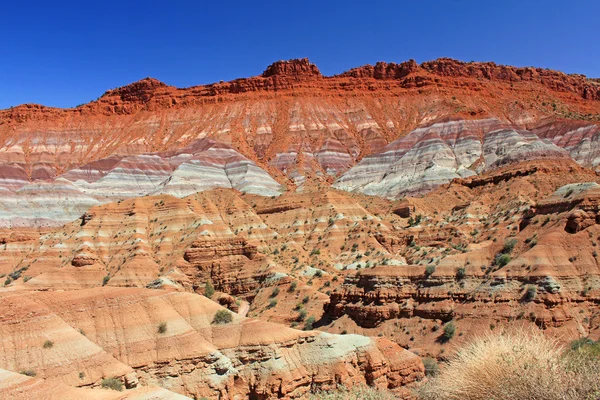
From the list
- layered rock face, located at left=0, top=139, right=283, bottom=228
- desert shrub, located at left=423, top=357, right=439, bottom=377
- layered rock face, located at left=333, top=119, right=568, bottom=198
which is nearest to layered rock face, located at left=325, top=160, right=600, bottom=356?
desert shrub, located at left=423, top=357, right=439, bottom=377

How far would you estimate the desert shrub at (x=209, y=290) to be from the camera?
52.9 m

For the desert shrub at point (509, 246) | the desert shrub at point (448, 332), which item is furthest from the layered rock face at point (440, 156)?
the desert shrub at point (448, 332)

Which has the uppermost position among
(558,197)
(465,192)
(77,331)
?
(465,192)

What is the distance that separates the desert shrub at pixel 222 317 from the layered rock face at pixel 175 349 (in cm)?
36

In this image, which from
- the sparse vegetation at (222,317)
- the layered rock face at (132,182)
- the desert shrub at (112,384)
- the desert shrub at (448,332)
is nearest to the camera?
the desert shrub at (112,384)

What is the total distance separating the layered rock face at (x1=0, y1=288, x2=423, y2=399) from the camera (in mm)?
23859

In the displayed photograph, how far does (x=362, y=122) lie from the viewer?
5428 inches

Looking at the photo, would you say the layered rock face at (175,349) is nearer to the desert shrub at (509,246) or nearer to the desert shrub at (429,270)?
the desert shrub at (429,270)

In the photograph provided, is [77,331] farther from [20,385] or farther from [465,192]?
[465,192]

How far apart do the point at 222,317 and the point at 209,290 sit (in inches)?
994

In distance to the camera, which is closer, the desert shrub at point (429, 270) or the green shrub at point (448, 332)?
the green shrub at point (448, 332)

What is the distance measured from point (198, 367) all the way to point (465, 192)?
67.5m

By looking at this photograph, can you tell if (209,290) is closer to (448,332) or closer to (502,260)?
(448,332)

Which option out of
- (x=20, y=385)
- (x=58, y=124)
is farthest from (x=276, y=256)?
(x=58, y=124)
